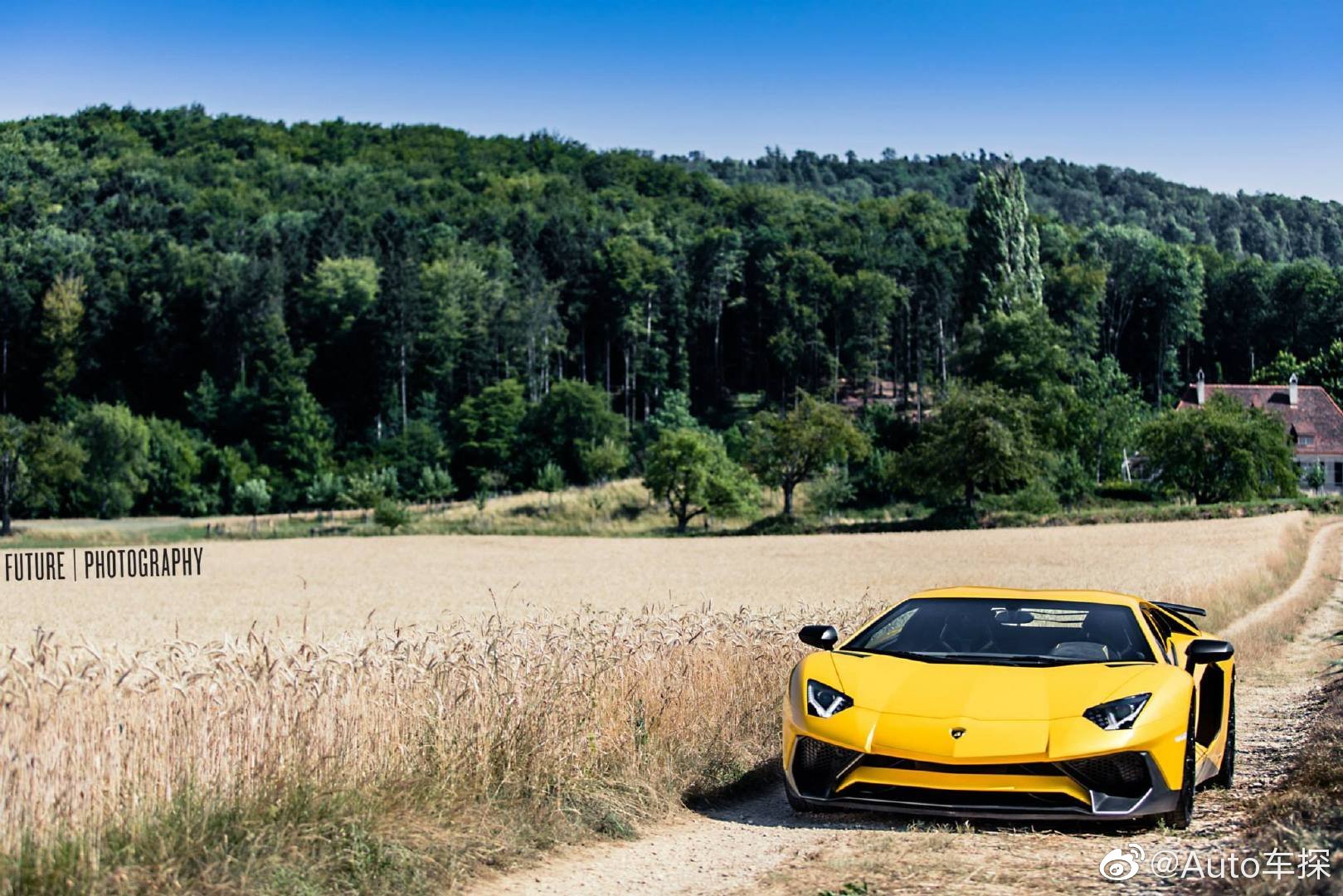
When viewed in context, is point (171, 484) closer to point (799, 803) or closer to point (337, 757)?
point (337, 757)

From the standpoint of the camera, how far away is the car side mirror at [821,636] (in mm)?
9359

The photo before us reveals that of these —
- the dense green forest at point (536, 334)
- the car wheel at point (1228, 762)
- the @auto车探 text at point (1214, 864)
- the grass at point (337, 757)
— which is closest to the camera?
the @auto车探 text at point (1214, 864)

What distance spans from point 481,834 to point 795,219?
140 m

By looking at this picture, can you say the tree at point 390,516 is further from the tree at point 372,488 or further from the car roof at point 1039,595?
the car roof at point 1039,595

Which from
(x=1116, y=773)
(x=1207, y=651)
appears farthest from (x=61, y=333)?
(x=1116, y=773)

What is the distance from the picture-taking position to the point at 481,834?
7.84 metres

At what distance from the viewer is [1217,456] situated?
77.3m

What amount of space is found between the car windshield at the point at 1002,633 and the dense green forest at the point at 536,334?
62154 millimetres

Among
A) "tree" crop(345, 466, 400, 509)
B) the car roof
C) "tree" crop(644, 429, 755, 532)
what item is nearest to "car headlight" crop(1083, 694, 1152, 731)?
the car roof

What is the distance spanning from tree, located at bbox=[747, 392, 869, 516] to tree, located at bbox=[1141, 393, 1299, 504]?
54.6 ft

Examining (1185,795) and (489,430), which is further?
(489,430)

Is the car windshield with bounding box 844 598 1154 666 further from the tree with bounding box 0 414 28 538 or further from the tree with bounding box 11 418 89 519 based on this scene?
the tree with bounding box 11 418 89 519

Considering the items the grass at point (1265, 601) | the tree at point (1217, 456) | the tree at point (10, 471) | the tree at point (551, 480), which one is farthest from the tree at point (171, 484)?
the grass at point (1265, 601)

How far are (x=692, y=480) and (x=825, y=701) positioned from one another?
68649 millimetres
